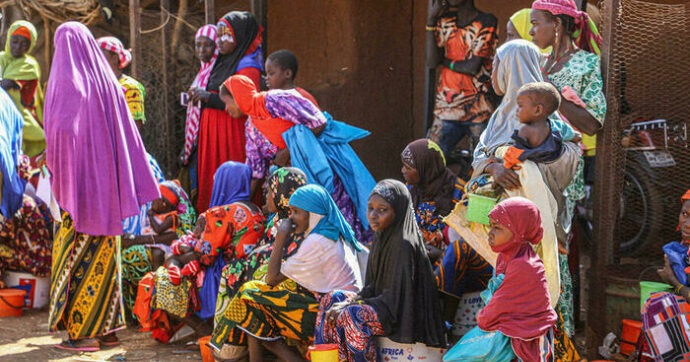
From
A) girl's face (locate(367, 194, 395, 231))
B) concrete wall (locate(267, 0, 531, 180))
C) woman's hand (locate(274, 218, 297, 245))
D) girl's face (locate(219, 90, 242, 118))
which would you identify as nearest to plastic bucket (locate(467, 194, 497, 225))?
girl's face (locate(367, 194, 395, 231))

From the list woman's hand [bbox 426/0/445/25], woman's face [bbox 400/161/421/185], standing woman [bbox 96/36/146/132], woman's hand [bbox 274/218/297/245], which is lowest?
woman's hand [bbox 274/218/297/245]

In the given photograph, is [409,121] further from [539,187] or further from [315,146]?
[539,187]

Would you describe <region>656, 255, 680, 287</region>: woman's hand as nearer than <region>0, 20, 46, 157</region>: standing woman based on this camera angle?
Yes

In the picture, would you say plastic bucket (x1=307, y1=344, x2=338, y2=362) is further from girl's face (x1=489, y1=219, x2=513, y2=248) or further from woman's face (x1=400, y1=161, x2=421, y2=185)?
woman's face (x1=400, y1=161, x2=421, y2=185)

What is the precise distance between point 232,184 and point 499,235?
2.44 meters

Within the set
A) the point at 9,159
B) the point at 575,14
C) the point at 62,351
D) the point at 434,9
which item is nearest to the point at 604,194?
the point at 575,14

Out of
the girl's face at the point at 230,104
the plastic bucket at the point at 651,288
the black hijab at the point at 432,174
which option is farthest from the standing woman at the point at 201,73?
the plastic bucket at the point at 651,288

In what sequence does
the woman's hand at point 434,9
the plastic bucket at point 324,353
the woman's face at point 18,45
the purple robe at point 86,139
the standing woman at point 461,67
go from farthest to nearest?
the woman's face at point 18,45
the woman's hand at point 434,9
the standing woman at point 461,67
the purple robe at point 86,139
the plastic bucket at point 324,353

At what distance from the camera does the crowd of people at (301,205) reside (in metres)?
3.86

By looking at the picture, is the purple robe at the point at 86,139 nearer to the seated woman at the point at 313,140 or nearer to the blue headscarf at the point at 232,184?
the blue headscarf at the point at 232,184

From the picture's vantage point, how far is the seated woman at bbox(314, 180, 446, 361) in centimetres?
385

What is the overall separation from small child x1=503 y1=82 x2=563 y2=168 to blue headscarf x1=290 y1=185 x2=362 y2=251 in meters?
1.02

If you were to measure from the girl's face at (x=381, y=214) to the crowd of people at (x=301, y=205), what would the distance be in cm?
1

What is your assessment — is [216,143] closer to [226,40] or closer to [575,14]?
[226,40]
